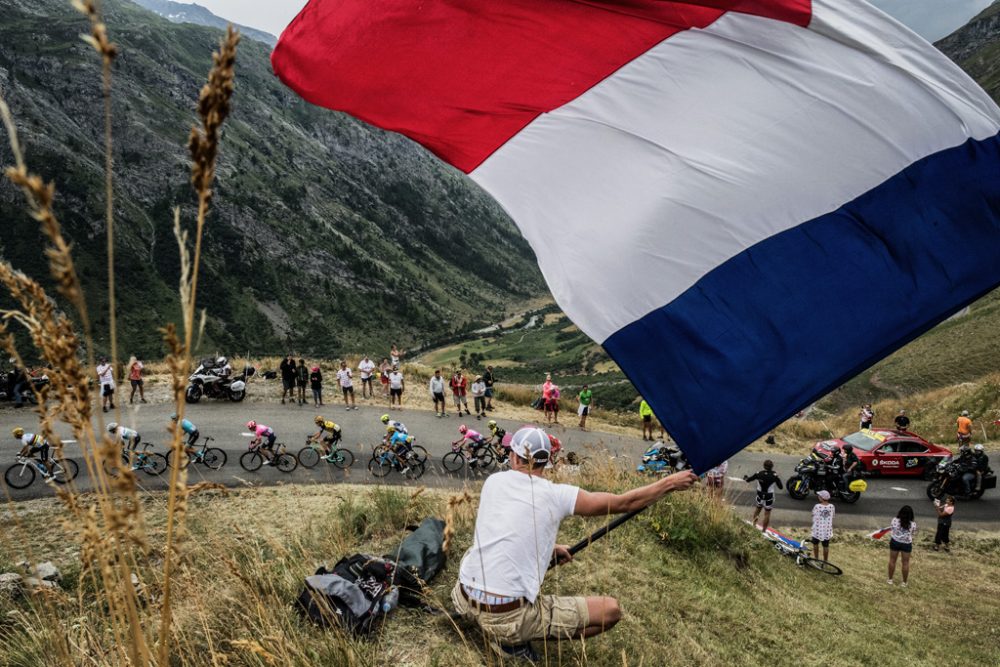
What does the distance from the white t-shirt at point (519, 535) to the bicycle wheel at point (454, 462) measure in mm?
11364

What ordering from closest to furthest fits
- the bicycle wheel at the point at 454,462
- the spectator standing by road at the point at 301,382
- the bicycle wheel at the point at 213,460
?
the bicycle wheel at the point at 213,460, the bicycle wheel at the point at 454,462, the spectator standing by road at the point at 301,382

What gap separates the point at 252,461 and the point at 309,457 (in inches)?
53.0

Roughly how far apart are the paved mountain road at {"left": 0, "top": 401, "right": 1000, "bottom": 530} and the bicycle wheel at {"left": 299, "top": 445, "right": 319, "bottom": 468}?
8.6 inches

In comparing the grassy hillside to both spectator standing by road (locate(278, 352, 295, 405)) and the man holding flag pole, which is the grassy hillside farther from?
spectator standing by road (locate(278, 352, 295, 405))

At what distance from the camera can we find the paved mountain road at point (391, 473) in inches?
513

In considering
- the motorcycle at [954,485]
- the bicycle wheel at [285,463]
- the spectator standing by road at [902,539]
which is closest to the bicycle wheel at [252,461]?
the bicycle wheel at [285,463]

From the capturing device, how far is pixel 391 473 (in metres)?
13.7

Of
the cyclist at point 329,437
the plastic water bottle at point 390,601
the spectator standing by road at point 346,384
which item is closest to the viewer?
the plastic water bottle at point 390,601

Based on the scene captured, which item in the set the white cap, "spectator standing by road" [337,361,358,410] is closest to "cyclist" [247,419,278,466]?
"spectator standing by road" [337,361,358,410]

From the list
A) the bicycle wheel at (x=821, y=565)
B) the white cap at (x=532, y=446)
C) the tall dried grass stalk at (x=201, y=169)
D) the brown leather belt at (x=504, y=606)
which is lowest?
the bicycle wheel at (x=821, y=565)

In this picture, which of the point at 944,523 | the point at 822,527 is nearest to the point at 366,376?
the point at 822,527

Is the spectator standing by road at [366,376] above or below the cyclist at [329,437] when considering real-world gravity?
above

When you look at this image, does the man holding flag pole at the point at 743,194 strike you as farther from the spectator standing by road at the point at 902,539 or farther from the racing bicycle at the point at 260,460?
the racing bicycle at the point at 260,460

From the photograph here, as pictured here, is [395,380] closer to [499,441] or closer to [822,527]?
[499,441]
